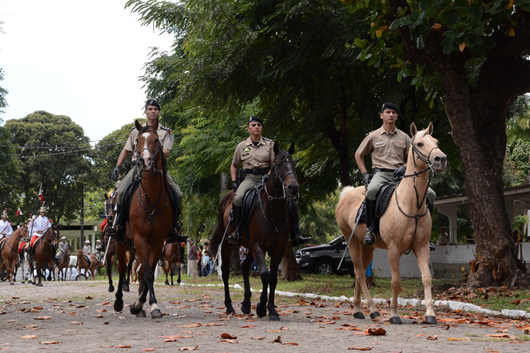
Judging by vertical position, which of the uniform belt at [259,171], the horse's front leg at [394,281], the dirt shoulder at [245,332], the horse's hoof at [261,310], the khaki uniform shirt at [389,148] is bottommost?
the dirt shoulder at [245,332]

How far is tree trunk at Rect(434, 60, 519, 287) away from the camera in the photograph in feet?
44.9

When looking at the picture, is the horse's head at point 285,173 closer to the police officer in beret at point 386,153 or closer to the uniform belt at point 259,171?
the uniform belt at point 259,171

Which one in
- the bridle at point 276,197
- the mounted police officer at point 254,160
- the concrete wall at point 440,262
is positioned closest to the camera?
the bridle at point 276,197

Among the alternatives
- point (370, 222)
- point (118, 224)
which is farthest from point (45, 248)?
point (370, 222)

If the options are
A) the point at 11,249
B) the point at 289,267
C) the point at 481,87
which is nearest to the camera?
the point at 481,87

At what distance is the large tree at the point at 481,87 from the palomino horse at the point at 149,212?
492 cm

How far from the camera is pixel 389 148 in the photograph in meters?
10.8

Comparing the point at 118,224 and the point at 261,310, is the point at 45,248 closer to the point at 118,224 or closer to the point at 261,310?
the point at 118,224

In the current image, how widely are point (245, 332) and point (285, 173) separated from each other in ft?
8.59

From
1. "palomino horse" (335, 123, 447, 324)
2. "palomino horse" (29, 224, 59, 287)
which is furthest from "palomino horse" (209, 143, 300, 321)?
"palomino horse" (29, 224, 59, 287)

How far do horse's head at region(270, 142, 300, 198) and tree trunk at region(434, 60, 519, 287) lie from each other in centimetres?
504

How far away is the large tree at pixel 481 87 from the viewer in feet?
44.5

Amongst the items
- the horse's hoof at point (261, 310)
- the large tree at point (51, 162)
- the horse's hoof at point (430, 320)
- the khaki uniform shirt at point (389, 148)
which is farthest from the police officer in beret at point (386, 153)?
the large tree at point (51, 162)

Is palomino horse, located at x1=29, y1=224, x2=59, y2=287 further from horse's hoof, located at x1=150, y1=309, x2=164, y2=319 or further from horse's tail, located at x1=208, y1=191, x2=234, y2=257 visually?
horse's hoof, located at x1=150, y1=309, x2=164, y2=319
